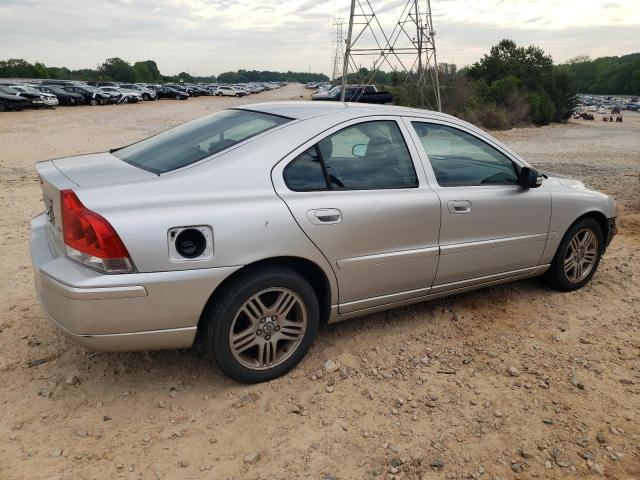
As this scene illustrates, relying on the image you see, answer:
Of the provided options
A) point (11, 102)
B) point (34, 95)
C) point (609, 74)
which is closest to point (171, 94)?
point (34, 95)

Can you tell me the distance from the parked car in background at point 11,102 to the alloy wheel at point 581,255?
116 ft

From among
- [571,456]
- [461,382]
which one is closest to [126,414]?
[461,382]

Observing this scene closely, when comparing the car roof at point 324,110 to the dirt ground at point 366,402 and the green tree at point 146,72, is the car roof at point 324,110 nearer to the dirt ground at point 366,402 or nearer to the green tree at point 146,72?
the dirt ground at point 366,402

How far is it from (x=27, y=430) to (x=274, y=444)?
126 centimetres

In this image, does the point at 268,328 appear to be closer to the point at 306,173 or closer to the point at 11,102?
the point at 306,173

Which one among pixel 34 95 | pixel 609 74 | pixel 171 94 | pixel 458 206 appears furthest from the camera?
pixel 609 74

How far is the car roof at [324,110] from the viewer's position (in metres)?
3.55

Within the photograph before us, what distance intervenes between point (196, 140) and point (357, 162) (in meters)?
1.04

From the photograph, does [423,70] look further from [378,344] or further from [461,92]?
[378,344]

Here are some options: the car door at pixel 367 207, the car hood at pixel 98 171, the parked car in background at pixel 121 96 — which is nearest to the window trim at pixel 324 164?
the car door at pixel 367 207

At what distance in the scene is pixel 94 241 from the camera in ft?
8.67

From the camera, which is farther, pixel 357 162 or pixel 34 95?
pixel 34 95

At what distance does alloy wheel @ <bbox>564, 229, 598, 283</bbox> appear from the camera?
4.70 metres

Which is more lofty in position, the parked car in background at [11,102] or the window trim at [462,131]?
the window trim at [462,131]
